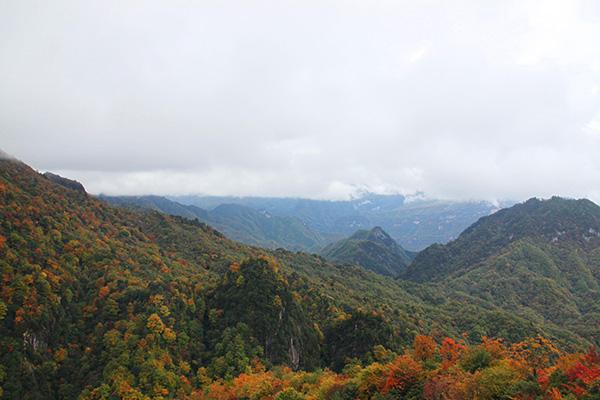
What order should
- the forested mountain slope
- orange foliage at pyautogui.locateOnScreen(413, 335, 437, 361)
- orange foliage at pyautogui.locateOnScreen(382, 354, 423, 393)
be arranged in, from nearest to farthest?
orange foliage at pyautogui.locateOnScreen(382, 354, 423, 393) → orange foliage at pyautogui.locateOnScreen(413, 335, 437, 361) → the forested mountain slope

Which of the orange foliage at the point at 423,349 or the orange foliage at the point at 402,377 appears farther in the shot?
the orange foliage at the point at 423,349

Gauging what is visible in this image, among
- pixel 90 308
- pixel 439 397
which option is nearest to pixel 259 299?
pixel 90 308

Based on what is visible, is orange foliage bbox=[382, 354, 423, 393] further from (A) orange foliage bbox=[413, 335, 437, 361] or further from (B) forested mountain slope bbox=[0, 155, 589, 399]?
(B) forested mountain slope bbox=[0, 155, 589, 399]

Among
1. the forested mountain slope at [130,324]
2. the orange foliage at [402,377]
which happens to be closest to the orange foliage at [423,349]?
the orange foliage at [402,377]

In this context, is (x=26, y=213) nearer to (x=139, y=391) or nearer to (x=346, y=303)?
(x=139, y=391)

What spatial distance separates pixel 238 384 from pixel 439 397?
2048 inches

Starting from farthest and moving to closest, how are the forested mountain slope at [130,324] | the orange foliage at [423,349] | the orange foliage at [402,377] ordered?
the forested mountain slope at [130,324] → the orange foliage at [423,349] → the orange foliage at [402,377]

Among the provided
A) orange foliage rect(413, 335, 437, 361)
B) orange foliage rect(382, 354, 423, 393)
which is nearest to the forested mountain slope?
orange foliage rect(413, 335, 437, 361)

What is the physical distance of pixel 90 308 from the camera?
121125 millimetres

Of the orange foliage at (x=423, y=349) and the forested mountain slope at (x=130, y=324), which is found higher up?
the orange foliage at (x=423, y=349)

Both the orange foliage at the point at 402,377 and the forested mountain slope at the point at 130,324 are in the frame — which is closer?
the orange foliage at the point at 402,377

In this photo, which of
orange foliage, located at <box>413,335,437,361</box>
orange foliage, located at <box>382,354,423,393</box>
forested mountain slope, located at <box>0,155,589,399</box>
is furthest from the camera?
forested mountain slope, located at <box>0,155,589,399</box>

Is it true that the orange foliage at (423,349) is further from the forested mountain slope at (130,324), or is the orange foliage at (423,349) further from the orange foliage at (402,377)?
the forested mountain slope at (130,324)

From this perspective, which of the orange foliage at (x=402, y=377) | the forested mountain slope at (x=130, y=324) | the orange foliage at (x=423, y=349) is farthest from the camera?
the forested mountain slope at (x=130, y=324)
